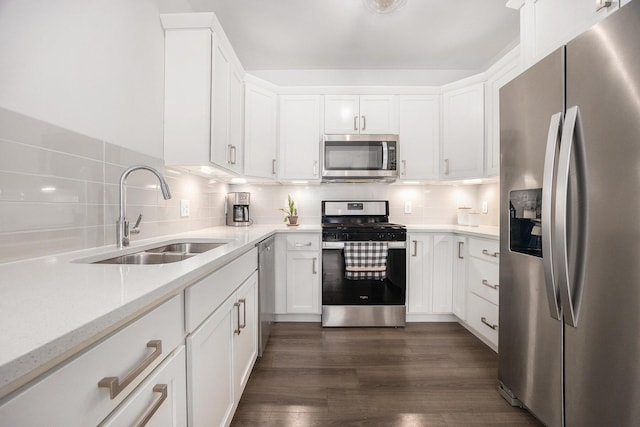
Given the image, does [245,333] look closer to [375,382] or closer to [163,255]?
[163,255]

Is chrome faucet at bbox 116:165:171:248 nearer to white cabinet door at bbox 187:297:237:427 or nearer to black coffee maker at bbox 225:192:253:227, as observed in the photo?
white cabinet door at bbox 187:297:237:427

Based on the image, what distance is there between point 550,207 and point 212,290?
4.38 ft

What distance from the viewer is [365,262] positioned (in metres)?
2.50

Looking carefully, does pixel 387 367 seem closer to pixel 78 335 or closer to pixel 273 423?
pixel 273 423

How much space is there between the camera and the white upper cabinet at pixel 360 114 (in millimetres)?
2838

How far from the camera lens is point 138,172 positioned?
5.22ft

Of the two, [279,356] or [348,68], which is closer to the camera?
[279,356]

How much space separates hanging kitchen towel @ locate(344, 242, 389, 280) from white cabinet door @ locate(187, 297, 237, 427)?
132 centimetres

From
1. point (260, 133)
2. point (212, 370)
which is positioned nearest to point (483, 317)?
point (212, 370)

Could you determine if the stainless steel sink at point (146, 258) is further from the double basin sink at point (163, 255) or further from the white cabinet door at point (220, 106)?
the white cabinet door at point (220, 106)

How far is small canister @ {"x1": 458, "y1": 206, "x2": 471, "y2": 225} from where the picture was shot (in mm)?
2945

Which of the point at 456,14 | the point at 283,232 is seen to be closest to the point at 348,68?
the point at 456,14

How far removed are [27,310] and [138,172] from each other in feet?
4.11

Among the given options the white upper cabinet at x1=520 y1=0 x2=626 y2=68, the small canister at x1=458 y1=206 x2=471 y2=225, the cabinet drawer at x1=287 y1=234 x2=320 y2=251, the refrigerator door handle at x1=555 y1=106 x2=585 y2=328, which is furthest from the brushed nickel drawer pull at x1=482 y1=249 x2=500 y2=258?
the cabinet drawer at x1=287 y1=234 x2=320 y2=251
